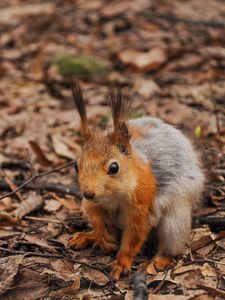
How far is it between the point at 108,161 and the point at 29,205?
1630mm

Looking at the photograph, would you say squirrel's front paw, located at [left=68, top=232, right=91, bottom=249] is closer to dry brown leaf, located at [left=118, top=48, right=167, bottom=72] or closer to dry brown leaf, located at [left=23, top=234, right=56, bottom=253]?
dry brown leaf, located at [left=23, top=234, right=56, bottom=253]

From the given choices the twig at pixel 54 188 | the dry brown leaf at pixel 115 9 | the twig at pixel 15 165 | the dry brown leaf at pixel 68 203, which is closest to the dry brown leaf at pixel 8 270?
the dry brown leaf at pixel 68 203

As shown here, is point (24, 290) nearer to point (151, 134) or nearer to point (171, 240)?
point (171, 240)

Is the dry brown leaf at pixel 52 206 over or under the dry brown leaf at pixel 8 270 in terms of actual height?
under

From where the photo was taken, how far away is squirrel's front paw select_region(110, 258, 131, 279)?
4.31m

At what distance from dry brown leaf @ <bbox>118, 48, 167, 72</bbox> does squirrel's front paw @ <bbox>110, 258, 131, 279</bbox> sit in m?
4.93

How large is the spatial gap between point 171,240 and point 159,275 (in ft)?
1.19

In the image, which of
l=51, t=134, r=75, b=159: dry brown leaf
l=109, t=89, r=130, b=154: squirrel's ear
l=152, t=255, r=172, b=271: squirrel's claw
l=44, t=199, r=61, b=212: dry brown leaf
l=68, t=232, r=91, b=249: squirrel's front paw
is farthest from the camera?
l=51, t=134, r=75, b=159: dry brown leaf

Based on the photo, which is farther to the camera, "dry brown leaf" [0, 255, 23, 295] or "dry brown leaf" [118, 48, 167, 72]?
"dry brown leaf" [118, 48, 167, 72]

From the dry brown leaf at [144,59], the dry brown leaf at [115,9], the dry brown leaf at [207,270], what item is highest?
the dry brown leaf at [207,270]

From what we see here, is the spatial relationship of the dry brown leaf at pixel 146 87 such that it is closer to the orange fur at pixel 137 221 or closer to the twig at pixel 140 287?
the orange fur at pixel 137 221

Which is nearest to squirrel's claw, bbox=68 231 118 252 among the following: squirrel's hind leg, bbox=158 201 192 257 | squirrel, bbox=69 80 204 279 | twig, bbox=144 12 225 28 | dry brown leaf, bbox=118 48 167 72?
squirrel, bbox=69 80 204 279

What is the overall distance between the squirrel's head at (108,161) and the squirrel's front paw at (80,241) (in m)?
0.76

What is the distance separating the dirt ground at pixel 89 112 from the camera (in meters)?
4.23
